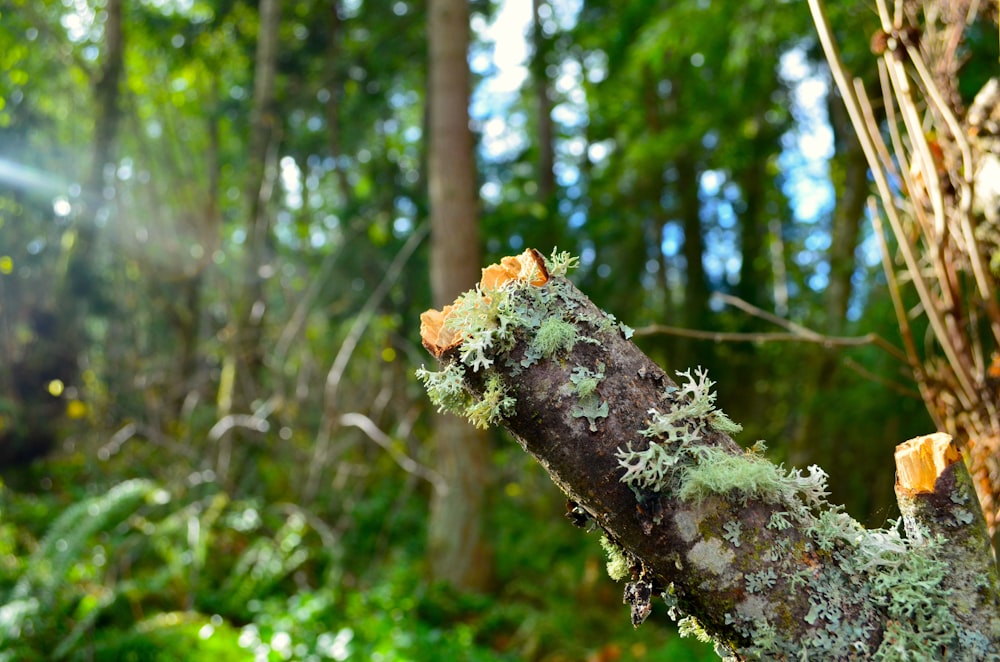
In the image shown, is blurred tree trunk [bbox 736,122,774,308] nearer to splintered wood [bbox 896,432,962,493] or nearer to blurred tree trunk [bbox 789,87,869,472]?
blurred tree trunk [bbox 789,87,869,472]

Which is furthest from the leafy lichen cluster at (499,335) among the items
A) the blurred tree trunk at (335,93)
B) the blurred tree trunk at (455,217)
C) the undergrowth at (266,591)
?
the blurred tree trunk at (335,93)

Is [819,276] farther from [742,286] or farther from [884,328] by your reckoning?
[884,328]

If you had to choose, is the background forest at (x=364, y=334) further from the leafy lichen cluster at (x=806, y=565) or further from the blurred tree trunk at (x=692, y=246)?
the leafy lichen cluster at (x=806, y=565)

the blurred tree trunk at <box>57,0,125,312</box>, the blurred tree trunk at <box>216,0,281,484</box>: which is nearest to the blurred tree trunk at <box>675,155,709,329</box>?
the blurred tree trunk at <box>216,0,281,484</box>

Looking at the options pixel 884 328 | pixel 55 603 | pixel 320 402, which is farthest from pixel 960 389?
pixel 320 402

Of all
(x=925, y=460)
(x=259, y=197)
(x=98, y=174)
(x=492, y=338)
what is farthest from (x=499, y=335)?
(x=98, y=174)
